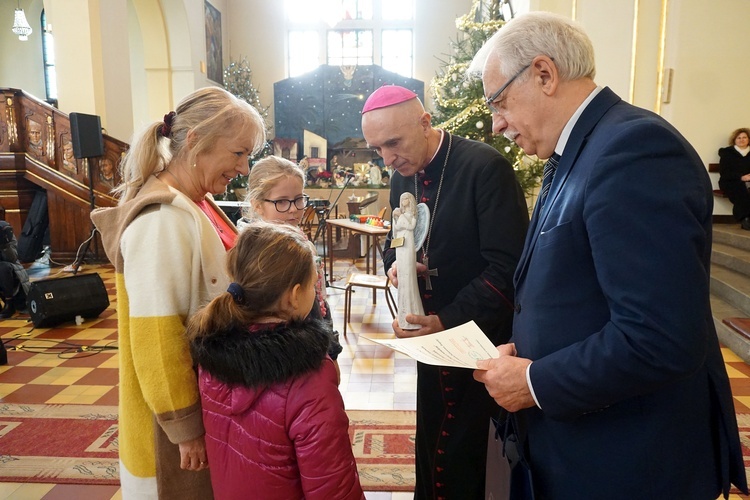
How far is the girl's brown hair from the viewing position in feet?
4.29

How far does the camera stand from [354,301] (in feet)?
22.1

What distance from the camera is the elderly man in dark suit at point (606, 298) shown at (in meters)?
0.96

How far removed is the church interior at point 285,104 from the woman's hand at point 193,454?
1.34m

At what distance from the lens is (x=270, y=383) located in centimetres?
128

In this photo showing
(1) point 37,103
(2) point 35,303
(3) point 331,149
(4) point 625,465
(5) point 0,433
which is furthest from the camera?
(3) point 331,149

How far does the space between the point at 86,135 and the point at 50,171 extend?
1.29 meters

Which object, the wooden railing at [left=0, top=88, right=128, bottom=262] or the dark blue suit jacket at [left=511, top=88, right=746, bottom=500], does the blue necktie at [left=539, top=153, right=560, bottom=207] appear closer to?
the dark blue suit jacket at [left=511, top=88, right=746, bottom=500]

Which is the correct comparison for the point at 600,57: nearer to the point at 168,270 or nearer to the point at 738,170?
the point at 738,170

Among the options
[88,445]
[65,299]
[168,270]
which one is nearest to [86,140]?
[65,299]

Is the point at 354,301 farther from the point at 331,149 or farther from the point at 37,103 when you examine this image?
the point at 331,149

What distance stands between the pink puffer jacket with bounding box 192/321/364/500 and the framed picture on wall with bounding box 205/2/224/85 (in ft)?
48.3

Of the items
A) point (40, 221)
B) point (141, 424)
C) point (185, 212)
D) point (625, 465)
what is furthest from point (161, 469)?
point (40, 221)

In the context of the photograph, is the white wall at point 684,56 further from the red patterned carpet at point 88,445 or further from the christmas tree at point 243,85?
the christmas tree at point 243,85

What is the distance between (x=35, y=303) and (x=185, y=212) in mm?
4752
